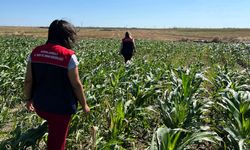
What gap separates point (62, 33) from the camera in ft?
11.2

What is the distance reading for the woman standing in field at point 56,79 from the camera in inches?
133

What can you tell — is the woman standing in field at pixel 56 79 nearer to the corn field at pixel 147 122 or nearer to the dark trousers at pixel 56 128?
the dark trousers at pixel 56 128

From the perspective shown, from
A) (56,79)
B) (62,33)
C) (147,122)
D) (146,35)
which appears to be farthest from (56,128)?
(146,35)

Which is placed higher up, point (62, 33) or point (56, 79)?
point (62, 33)

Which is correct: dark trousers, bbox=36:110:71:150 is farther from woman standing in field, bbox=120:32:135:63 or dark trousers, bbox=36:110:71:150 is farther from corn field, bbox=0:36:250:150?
woman standing in field, bbox=120:32:135:63

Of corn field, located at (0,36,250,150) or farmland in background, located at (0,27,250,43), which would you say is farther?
farmland in background, located at (0,27,250,43)

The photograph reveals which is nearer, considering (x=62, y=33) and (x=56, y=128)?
(x=62, y=33)

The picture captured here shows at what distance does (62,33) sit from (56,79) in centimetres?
39

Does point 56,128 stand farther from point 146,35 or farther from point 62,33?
point 146,35

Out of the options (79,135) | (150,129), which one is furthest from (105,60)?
(79,135)

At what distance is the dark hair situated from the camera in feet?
11.2

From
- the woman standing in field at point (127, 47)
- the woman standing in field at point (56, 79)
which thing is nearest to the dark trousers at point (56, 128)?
the woman standing in field at point (56, 79)

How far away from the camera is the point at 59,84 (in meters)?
3.47

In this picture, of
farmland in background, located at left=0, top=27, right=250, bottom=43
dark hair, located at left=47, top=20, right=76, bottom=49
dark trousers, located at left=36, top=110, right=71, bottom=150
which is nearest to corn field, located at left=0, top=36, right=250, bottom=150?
dark hair, located at left=47, top=20, right=76, bottom=49
